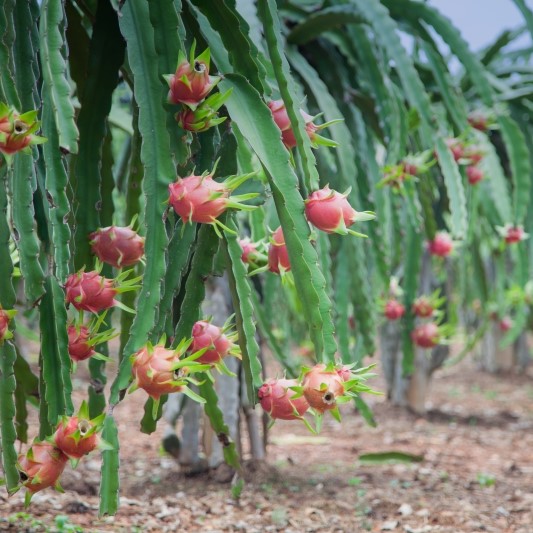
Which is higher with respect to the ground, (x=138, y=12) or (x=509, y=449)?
(x=138, y=12)

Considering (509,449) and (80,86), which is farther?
(509,449)

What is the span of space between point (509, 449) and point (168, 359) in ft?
10.4

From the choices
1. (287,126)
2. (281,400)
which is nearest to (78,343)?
(281,400)

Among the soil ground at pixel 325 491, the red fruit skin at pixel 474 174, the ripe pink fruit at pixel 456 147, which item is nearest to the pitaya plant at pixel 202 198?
the soil ground at pixel 325 491

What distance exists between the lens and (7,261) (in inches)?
37.5

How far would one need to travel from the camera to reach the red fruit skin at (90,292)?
3.11 ft

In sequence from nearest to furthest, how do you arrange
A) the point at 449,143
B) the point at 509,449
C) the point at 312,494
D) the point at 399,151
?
1. the point at 399,151
2. the point at 449,143
3. the point at 312,494
4. the point at 509,449

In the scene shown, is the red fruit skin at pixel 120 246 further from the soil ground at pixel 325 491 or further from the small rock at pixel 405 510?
the small rock at pixel 405 510

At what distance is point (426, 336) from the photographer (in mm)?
2631

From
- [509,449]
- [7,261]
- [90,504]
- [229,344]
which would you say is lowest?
[509,449]

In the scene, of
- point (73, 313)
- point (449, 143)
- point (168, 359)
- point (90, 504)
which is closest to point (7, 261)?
point (73, 313)

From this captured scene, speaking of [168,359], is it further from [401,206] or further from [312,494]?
[401,206]

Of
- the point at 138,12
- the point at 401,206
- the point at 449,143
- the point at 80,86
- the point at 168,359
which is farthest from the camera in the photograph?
the point at 401,206

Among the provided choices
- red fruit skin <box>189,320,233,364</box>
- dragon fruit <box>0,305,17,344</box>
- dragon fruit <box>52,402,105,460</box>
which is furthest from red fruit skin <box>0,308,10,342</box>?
red fruit skin <box>189,320,233,364</box>
